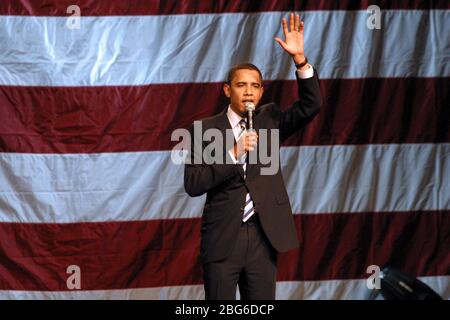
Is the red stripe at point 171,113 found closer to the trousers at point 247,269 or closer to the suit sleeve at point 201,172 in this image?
the suit sleeve at point 201,172

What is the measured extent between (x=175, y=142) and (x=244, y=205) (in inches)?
51.5

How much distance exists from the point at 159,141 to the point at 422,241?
1.43 meters

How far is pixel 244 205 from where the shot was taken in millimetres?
2521

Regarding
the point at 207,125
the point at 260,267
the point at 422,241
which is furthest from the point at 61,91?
the point at 422,241

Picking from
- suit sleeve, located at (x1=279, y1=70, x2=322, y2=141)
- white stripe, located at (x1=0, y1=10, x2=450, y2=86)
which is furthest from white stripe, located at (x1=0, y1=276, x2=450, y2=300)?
suit sleeve, located at (x1=279, y1=70, x2=322, y2=141)

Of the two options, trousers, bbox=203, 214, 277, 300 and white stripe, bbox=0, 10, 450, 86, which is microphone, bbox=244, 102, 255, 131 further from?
white stripe, bbox=0, 10, 450, 86

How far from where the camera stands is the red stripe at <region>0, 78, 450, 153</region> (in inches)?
147

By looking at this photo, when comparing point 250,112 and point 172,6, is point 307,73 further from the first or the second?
point 172,6

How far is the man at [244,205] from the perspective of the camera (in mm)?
2488

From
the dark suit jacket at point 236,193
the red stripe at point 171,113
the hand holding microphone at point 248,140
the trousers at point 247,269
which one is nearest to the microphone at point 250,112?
the hand holding microphone at point 248,140

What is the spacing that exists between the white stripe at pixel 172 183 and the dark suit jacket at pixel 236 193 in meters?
1.20

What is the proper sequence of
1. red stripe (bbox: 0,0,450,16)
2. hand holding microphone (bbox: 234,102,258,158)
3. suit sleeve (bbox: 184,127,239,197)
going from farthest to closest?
red stripe (bbox: 0,0,450,16), suit sleeve (bbox: 184,127,239,197), hand holding microphone (bbox: 234,102,258,158)
